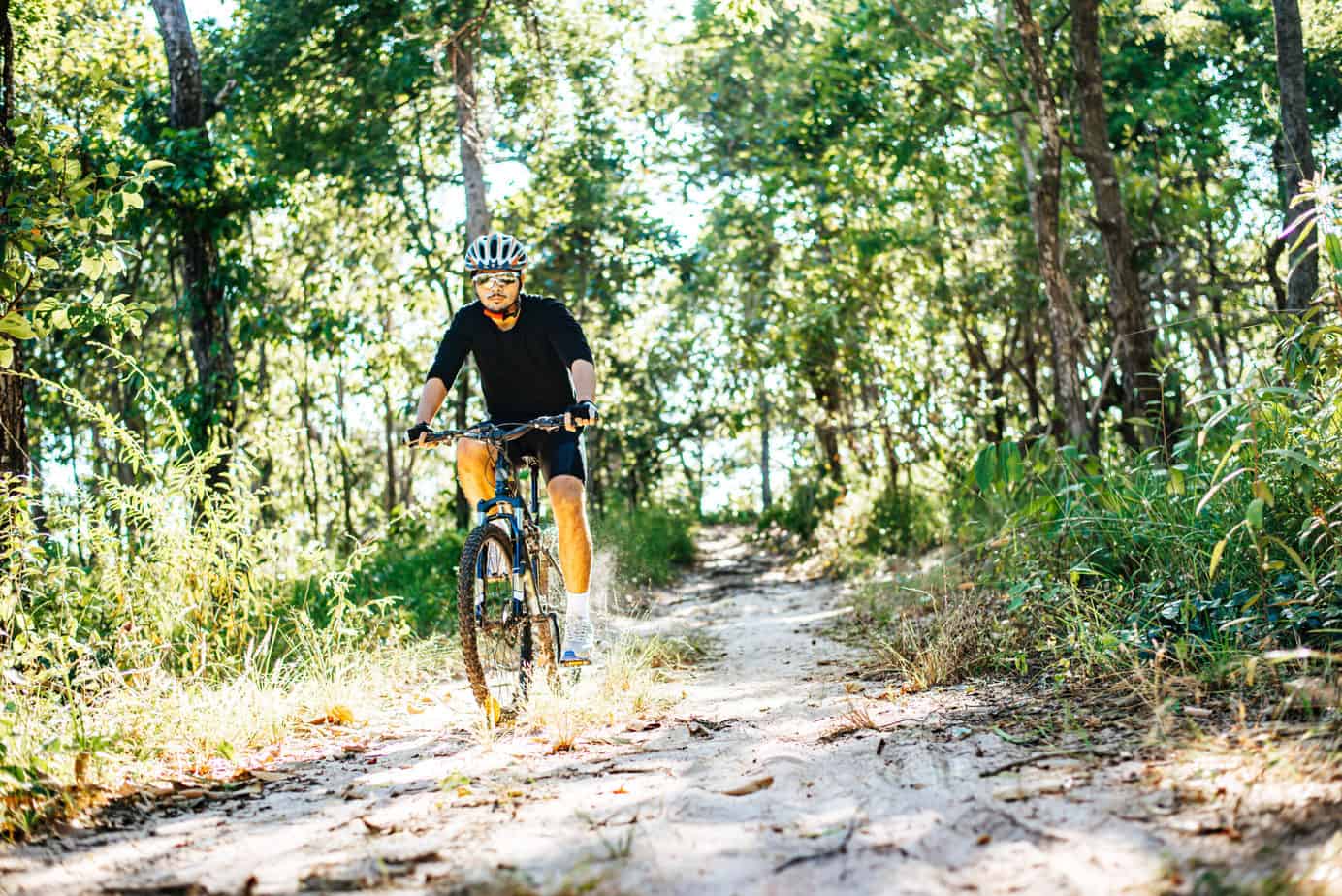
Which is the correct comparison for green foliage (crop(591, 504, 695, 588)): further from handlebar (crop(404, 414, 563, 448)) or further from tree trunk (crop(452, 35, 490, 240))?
handlebar (crop(404, 414, 563, 448))

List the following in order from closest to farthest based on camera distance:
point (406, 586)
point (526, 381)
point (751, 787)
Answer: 1. point (751, 787)
2. point (526, 381)
3. point (406, 586)

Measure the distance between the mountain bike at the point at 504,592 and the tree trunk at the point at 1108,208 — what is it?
502cm

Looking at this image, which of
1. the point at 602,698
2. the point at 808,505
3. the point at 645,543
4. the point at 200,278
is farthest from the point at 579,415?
the point at 808,505

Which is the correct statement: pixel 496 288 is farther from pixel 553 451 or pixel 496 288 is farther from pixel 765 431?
pixel 765 431

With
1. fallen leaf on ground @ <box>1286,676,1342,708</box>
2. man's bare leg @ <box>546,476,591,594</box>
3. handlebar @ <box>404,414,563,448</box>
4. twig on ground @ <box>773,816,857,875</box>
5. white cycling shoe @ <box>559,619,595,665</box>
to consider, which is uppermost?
handlebar @ <box>404,414,563,448</box>

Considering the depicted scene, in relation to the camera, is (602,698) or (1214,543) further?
(602,698)

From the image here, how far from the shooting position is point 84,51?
1447 cm

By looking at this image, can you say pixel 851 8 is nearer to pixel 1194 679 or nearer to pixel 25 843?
pixel 1194 679

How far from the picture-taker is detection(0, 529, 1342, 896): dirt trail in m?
2.55

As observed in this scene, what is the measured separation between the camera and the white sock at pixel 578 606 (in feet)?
18.1

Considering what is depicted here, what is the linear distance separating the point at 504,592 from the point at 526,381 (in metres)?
1.13

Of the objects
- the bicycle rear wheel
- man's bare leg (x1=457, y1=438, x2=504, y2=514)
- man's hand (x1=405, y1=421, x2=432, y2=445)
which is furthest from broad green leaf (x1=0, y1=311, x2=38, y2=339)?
the bicycle rear wheel

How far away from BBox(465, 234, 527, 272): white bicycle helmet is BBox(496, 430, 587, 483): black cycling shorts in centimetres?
88

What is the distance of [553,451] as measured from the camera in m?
5.54
